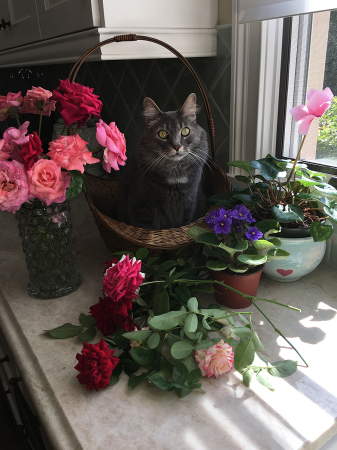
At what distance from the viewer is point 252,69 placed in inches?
42.8

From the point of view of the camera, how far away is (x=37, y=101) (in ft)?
2.68

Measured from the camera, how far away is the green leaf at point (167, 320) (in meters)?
0.65

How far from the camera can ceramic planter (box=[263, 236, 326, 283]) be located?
0.87 meters

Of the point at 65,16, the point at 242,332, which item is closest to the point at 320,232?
the point at 242,332

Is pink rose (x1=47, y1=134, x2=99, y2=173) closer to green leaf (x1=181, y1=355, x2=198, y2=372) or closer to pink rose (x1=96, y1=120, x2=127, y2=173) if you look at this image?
pink rose (x1=96, y1=120, x2=127, y2=173)

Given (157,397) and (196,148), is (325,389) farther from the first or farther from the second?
(196,148)

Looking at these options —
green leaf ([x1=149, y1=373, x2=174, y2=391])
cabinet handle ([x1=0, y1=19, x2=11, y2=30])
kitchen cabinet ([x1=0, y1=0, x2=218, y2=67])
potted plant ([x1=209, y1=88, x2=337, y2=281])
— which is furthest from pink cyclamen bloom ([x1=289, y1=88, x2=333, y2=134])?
cabinet handle ([x1=0, y1=19, x2=11, y2=30])

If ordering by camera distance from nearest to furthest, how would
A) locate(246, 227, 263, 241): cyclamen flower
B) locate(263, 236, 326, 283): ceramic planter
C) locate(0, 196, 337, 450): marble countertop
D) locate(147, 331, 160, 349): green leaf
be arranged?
1. locate(0, 196, 337, 450): marble countertop
2. locate(147, 331, 160, 349): green leaf
3. locate(246, 227, 263, 241): cyclamen flower
4. locate(263, 236, 326, 283): ceramic planter

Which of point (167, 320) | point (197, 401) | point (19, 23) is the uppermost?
point (19, 23)

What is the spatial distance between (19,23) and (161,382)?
4.59 feet

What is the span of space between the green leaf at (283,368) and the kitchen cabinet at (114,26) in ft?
2.85

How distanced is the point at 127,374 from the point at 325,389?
1.16ft

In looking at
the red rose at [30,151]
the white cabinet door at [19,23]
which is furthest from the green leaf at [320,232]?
the white cabinet door at [19,23]

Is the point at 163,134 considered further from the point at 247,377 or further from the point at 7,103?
the point at 247,377
